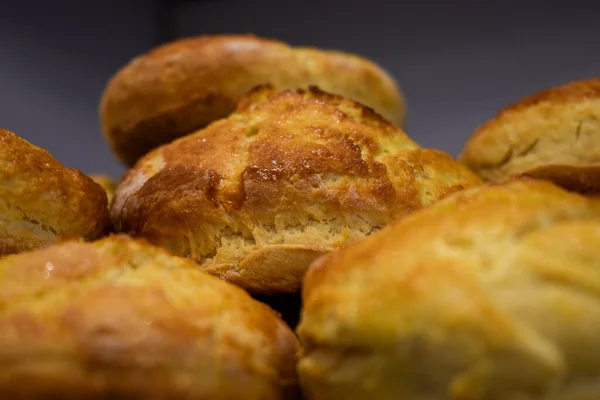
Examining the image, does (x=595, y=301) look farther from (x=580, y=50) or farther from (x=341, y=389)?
(x=580, y=50)

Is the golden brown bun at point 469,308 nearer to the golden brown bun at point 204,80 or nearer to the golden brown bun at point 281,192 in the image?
the golden brown bun at point 281,192

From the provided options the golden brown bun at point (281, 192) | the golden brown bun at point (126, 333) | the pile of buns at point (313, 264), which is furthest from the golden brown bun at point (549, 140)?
the golden brown bun at point (126, 333)

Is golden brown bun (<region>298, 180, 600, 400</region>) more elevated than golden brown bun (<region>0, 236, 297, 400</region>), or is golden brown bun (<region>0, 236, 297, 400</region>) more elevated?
golden brown bun (<region>298, 180, 600, 400</region>)

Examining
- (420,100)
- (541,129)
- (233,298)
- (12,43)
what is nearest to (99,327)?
(233,298)

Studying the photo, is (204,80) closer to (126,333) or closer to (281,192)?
(281,192)

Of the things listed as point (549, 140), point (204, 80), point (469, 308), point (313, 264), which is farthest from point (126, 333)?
point (204, 80)

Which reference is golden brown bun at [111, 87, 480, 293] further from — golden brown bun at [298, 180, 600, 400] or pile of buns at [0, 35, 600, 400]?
golden brown bun at [298, 180, 600, 400]

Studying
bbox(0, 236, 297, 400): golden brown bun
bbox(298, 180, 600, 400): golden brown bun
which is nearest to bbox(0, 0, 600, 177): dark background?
bbox(0, 236, 297, 400): golden brown bun
